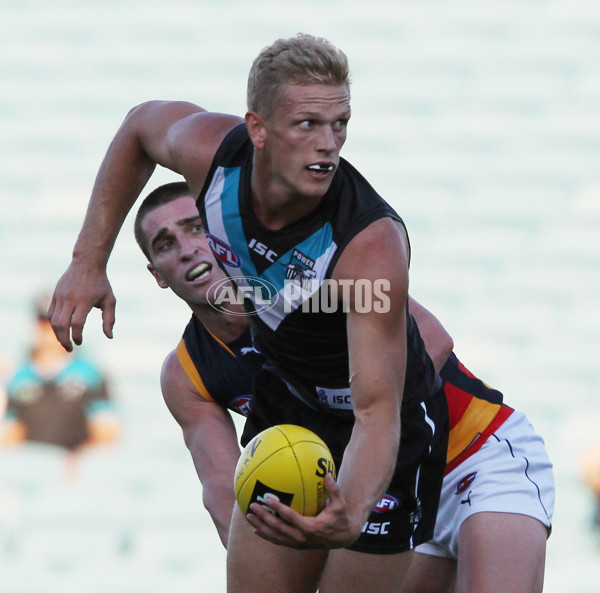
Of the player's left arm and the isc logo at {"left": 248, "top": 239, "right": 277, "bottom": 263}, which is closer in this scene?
the player's left arm

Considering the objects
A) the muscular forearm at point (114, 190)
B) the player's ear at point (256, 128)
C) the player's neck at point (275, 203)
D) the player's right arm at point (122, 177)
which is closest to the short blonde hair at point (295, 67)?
the player's ear at point (256, 128)

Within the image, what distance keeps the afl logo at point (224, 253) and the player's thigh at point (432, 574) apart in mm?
1747

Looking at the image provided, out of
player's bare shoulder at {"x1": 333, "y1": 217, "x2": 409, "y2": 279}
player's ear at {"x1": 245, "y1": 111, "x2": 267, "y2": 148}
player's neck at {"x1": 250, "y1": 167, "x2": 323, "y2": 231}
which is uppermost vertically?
player's ear at {"x1": 245, "y1": 111, "x2": 267, "y2": 148}

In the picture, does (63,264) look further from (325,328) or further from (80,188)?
(325,328)

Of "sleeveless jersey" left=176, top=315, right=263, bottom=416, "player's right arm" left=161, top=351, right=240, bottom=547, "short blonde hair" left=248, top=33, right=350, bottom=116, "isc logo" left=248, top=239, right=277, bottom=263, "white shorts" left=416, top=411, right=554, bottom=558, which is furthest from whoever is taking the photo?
"player's right arm" left=161, top=351, right=240, bottom=547

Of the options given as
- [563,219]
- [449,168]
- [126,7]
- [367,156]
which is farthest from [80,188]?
[563,219]

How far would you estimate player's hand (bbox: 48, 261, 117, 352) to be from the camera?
392 centimetres

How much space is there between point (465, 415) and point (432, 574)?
2.53 ft

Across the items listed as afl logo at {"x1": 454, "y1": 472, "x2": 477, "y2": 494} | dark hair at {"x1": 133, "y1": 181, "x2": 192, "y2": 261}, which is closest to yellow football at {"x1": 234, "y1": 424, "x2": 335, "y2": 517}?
afl logo at {"x1": 454, "y1": 472, "x2": 477, "y2": 494}

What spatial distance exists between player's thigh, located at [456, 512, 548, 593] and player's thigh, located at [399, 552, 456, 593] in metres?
0.43

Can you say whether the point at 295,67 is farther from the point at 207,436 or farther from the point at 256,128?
the point at 207,436

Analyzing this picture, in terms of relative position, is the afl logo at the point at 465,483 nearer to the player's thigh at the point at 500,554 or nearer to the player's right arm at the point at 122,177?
the player's thigh at the point at 500,554

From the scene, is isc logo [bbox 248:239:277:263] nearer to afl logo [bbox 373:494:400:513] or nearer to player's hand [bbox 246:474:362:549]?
player's hand [bbox 246:474:362:549]

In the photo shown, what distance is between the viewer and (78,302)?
3965 mm
